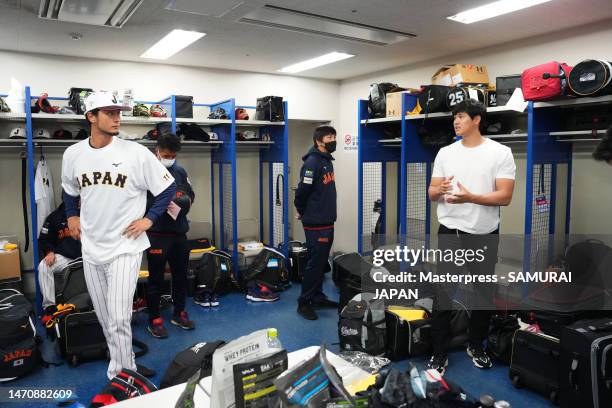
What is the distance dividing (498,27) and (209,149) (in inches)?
148

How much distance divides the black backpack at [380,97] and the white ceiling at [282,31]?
365mm

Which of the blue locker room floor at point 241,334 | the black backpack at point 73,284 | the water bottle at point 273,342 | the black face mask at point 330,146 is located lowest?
the blue locker room floor at point 241,334

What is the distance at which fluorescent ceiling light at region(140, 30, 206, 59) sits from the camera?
4.31m

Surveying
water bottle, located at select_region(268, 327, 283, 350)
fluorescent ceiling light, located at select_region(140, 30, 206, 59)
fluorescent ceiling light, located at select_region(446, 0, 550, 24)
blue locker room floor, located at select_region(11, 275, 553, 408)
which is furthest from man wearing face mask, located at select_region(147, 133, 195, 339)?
fluorescent ceiling light, located at select_region(446, 0, 550, 24)

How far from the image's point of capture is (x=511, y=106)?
3.84 metres

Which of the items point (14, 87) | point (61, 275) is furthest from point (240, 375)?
point (14, 87)

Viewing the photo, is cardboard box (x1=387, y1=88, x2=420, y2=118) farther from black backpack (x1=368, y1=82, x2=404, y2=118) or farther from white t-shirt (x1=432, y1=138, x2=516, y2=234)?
white t-shirt (x1=432, y1=138, x2=516, y2=234)

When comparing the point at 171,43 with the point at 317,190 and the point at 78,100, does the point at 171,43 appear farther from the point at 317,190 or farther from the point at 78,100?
the point at 317,190

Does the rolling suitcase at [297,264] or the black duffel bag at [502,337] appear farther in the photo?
the rolling suitcase at [297,264]

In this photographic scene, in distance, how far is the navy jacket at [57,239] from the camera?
4395mm

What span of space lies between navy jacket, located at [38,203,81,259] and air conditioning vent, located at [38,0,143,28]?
186 cm

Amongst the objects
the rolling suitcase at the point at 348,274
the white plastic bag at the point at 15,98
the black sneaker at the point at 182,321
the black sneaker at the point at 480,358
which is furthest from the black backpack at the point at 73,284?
the black sneaker at the point at 480,358

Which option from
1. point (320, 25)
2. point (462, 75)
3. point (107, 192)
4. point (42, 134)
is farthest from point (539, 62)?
point (42, 134)

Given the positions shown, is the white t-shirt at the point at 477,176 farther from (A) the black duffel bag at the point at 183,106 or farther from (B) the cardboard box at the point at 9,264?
(B) the cardboard box at the point at 9,264
